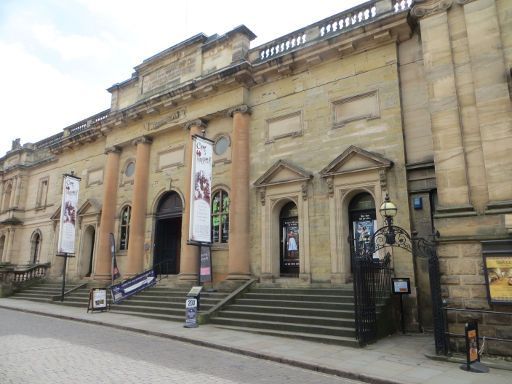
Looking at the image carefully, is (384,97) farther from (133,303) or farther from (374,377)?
(133,303)

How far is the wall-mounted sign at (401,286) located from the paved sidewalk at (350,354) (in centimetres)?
120

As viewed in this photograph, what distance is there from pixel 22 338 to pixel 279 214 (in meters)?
9.40

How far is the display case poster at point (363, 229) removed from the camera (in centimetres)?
1364

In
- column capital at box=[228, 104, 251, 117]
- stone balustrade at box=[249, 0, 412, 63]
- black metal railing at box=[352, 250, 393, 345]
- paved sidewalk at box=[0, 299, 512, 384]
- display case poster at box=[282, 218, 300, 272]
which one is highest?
stone balustrade at box=[249, 0, 412, 63]

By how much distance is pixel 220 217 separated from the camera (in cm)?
1728

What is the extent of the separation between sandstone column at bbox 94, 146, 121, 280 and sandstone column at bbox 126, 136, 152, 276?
185cm

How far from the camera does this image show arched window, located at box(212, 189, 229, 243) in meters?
17.0

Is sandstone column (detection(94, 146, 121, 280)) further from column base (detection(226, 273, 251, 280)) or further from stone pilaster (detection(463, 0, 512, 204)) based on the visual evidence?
stone pilaster (detection(463, 0, 512, 204))

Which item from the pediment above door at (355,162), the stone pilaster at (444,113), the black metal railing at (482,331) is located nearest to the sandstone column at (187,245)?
the pediment above door at (355,162)

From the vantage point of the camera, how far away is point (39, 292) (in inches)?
859

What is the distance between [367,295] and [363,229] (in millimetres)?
4304

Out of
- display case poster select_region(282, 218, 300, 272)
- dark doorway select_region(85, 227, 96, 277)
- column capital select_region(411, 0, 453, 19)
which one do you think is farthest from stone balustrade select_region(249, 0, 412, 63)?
dark doorway select_region(85, 227, 96, 277)

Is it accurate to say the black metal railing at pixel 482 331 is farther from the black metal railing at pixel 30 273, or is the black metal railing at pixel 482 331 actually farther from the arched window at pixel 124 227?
the black metal railing at pixel 30 273

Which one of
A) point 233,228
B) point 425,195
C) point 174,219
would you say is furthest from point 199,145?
point 425,195
